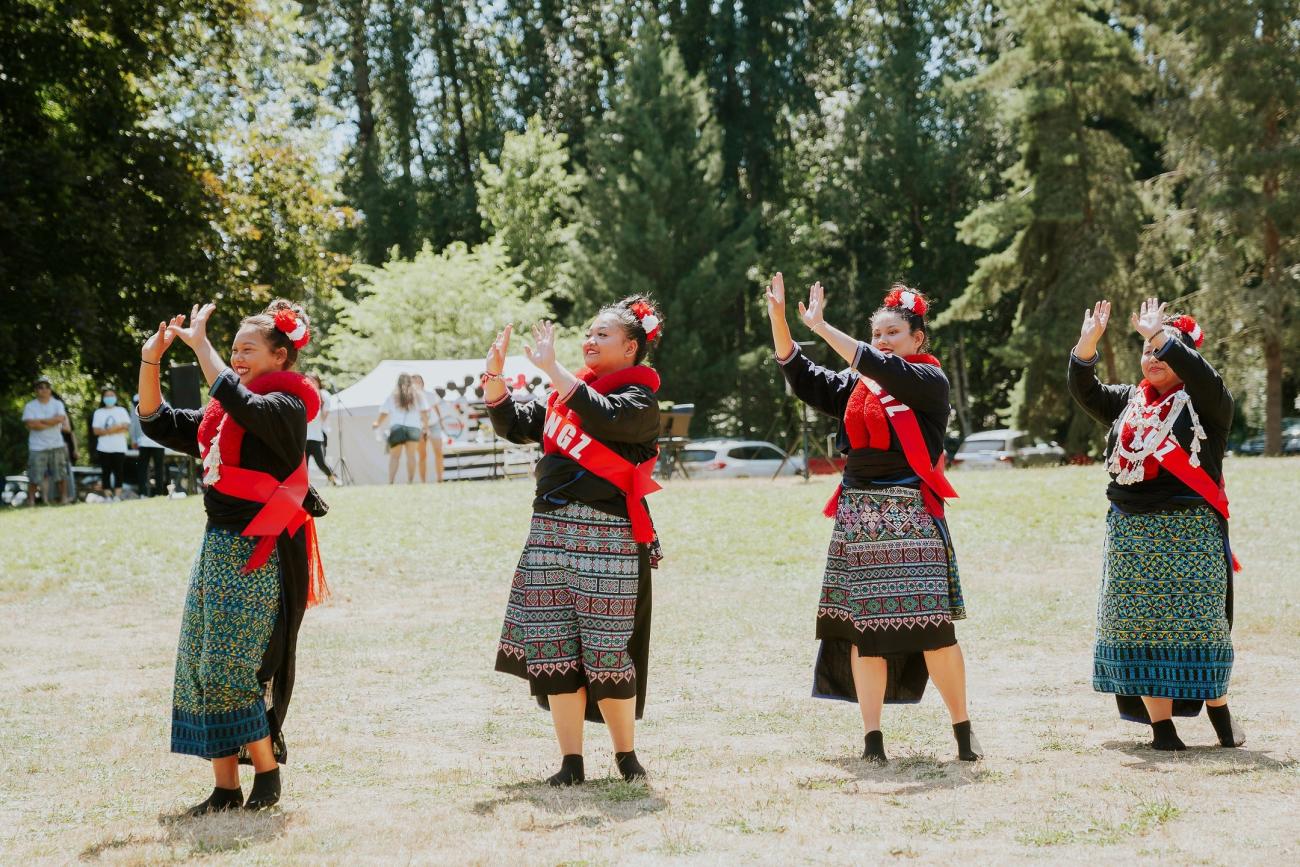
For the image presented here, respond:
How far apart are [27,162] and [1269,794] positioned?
61.8 ft

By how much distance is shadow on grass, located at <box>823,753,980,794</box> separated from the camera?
544 cm

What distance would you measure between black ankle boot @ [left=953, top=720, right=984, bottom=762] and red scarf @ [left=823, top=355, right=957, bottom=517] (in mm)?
893

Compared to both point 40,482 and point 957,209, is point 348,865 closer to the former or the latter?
point 40,482

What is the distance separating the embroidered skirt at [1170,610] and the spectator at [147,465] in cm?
1565

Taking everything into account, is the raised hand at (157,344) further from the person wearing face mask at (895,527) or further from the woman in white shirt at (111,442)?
the woman in white shirt at (111,442)

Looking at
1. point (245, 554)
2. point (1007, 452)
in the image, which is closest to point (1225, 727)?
point (245, 554)

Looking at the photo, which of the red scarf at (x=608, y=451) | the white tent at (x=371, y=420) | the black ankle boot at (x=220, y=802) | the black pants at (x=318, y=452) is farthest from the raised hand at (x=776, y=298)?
the white tent at (x=371, y=420)

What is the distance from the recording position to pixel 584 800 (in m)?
5.25

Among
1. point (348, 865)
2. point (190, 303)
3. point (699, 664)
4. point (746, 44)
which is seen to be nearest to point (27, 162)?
point (190, 303)

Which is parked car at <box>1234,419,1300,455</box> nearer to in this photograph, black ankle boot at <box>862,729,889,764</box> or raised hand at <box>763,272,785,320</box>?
black ankle boot at <box>862,729,889,764</box>

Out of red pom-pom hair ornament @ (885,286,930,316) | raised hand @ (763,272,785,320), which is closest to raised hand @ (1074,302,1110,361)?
red pom-pom hair ornament @ (885,286,930,316)

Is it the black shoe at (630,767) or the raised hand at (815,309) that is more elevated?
the raised hand at (815,309)

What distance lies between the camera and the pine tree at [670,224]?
3819 centimetres

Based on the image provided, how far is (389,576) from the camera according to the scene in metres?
13.0
